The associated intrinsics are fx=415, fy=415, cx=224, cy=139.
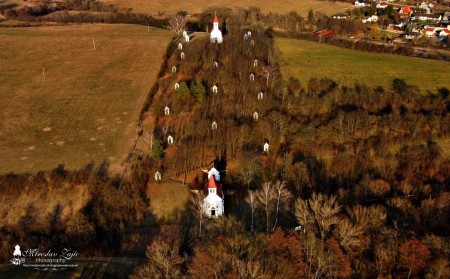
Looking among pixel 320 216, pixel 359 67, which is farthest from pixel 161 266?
pixel 359 67

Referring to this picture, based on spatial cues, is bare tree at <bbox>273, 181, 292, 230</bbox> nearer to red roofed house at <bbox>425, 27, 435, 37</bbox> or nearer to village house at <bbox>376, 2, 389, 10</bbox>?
red roofed house at <bbox>425, 27, 435, 37</bbox>

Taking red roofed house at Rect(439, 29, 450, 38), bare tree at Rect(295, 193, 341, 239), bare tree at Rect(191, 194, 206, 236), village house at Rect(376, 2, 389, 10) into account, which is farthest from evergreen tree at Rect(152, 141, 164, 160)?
village house at Rect(376, 2, 389, 10)

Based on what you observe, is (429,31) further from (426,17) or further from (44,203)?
(44,203)

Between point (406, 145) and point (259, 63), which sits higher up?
point (259, 63)

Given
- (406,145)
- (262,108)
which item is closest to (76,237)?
(262,108)

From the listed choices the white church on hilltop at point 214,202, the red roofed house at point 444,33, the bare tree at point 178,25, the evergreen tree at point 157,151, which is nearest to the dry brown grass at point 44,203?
the evergreen tree at point 157,151

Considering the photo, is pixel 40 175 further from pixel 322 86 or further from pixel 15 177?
pixel 322 86
